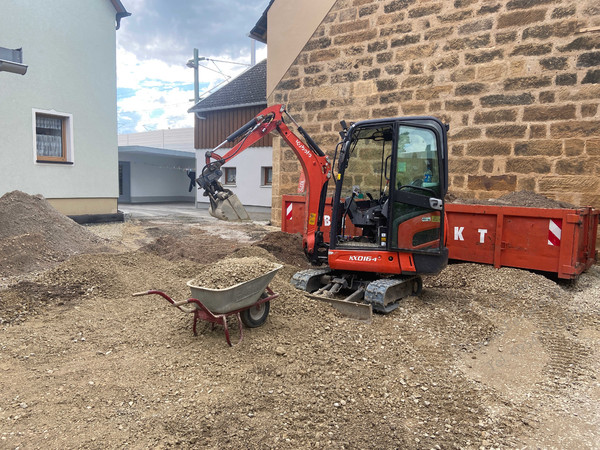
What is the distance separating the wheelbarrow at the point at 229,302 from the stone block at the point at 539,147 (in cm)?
590

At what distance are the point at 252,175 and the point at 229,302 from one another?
1468cm

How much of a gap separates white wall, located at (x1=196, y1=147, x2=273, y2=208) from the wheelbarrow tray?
1374 centimetres

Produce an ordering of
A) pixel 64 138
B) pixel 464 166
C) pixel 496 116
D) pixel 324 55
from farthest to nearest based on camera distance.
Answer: pixel 64 138, pixel 324 55, pixel 464 166, pixel 496 116

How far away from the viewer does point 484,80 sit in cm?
804

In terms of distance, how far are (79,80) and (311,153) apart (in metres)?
8.77

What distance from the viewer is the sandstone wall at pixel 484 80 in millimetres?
7172

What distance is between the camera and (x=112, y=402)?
2855mm

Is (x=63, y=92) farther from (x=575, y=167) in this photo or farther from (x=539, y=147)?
(x=575, y=167)

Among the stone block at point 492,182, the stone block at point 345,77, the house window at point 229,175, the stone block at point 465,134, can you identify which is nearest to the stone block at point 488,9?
the stone block at point 465,134

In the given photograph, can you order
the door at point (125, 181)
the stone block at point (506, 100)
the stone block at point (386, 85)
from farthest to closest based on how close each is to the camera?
the door at point (125, 181) < the stone block at point (386, 85) < the stone block at point (506, 100)

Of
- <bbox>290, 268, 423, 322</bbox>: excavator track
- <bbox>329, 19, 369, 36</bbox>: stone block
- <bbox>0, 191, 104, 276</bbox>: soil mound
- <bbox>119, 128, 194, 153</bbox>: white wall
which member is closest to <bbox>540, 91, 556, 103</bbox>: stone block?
<bbox>329, 19, 369, 36</bbox>: stone block

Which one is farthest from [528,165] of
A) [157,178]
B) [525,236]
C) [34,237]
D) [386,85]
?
[157,178]

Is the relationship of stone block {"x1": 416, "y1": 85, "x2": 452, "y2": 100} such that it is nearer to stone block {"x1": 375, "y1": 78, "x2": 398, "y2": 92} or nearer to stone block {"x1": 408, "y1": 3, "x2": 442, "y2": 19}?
stone block {"x1": 375, "y1": 78, "x2": 398, "y2": 92}

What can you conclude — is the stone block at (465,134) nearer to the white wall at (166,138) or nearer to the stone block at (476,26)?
the stone block at (476,26)
